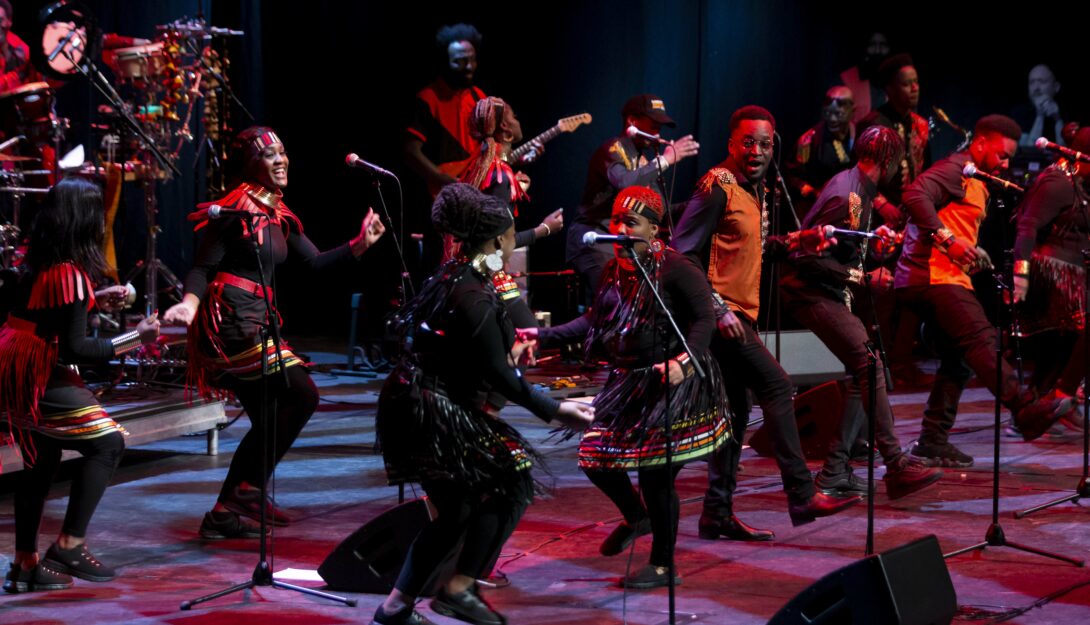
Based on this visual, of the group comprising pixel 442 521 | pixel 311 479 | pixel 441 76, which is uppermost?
pixel 441 76

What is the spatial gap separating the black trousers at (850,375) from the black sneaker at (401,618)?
279 cm

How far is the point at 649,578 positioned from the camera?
515 centimetres

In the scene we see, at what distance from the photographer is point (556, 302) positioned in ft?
41.1

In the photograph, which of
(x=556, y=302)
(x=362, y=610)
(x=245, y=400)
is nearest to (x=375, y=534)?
(x=362, y=610)

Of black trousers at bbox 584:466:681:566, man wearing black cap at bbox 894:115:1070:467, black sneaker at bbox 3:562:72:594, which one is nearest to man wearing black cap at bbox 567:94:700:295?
man wearing black cap at bbox 894:115:1070:467

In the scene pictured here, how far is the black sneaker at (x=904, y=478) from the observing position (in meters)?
6.41

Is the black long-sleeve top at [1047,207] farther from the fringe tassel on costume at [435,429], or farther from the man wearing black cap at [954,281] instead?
the fringe tassel on costume at [435,429]

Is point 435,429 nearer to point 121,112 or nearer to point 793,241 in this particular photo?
point 793,241

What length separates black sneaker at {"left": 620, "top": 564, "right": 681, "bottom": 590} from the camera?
514 centimetres

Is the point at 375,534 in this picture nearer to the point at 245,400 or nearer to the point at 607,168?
the point at 245,400

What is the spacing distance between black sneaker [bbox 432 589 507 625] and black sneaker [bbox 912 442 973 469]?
3.91 metres

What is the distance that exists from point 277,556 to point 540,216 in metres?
7.13

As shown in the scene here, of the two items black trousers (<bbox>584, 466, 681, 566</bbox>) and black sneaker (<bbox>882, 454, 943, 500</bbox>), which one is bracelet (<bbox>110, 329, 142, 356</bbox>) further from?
black sneaker (<bbox>882, 454, 943, 500</bbox>)

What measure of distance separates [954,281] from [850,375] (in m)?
0.97
